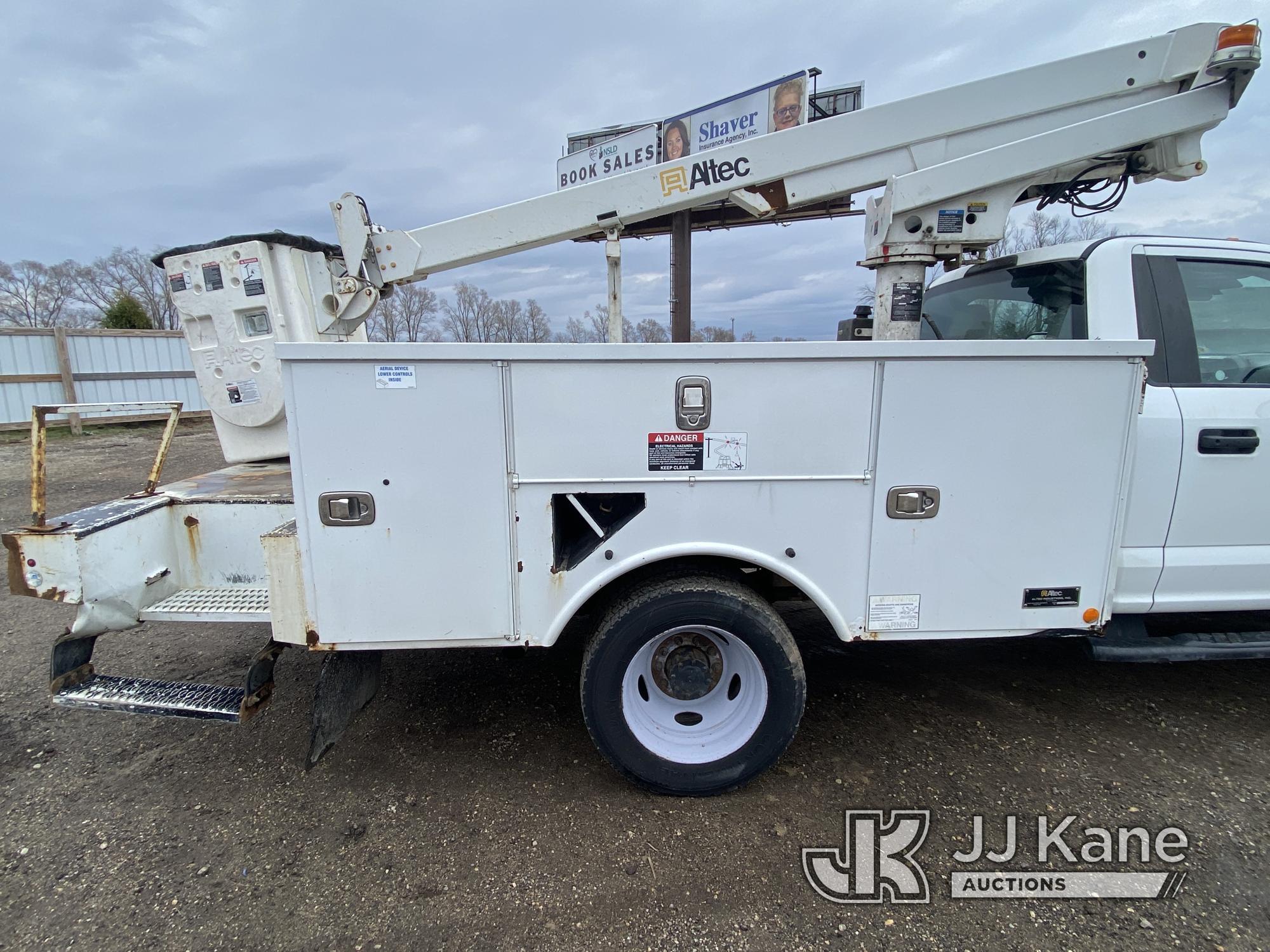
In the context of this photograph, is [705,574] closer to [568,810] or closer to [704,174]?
[568,810]

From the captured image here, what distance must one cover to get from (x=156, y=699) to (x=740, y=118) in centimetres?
1296

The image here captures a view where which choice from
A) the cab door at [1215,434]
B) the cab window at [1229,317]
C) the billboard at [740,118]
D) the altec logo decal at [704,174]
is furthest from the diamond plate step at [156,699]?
the billboard at [740,118]

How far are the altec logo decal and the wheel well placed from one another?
1967mm

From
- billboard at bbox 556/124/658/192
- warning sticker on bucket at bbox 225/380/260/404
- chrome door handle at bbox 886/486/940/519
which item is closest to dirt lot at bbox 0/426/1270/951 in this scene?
chrome door handle at bbox 886/486/940/519

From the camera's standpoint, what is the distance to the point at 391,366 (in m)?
2.28

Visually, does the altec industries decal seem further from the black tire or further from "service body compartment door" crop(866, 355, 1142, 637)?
the black tire

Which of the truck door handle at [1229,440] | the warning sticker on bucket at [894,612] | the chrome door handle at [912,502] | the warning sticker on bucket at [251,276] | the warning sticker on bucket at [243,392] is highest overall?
the warning sticker on bucket at [251,276]

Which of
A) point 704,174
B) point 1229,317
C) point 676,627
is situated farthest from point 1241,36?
point 676,627

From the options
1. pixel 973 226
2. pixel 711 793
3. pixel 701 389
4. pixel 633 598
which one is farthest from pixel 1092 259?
pixel 711 793

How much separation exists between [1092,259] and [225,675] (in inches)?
199

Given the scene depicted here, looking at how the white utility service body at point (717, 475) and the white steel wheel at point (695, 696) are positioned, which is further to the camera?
the white steel wheel at point (695, 696)

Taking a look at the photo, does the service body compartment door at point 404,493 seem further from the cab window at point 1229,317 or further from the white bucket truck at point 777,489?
the cab window at point 1229,317

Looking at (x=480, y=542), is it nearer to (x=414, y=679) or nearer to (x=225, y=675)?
(x=414, y=679)

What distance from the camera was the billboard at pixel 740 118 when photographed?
1144cm
